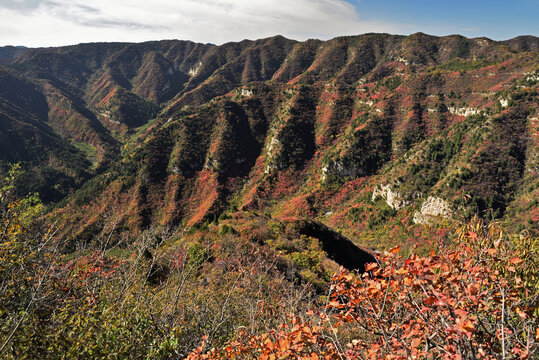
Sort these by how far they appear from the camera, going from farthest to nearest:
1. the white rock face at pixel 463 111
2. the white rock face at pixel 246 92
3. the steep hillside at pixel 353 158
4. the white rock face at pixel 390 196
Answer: the white rock face at pixel 246 92 → the white rock face at pixel 463 111 → the white rock face at pixel 390 196 → the steep hillside at pixel 353 158

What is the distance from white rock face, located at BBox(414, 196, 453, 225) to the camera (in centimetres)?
5798

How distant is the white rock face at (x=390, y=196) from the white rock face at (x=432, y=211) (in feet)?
18.1

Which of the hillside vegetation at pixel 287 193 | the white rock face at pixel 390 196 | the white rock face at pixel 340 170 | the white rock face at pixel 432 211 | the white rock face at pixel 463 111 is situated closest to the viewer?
the hillside vegetation at pixel 287 193

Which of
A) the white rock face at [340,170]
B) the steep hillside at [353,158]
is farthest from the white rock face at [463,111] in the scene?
the white rock face at [340,170]

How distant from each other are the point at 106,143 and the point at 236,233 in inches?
8004

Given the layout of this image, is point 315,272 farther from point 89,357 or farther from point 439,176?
point 439,176

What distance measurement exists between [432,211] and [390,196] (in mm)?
12778

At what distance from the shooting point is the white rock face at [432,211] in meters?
→ 58.0

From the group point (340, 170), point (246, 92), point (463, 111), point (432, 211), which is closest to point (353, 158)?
point (340, 170)

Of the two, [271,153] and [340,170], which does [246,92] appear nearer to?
[271,153]

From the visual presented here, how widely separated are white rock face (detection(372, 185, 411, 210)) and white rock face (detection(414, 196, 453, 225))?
551 centimetres

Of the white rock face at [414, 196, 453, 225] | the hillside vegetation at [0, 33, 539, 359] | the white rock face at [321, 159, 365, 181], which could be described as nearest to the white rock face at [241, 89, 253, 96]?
the hillside vegetation at [0, 33, 539, 359]

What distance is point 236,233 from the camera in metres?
34.6

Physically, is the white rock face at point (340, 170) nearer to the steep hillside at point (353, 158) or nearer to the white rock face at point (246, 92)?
the steep hillside at point (353, 158)
